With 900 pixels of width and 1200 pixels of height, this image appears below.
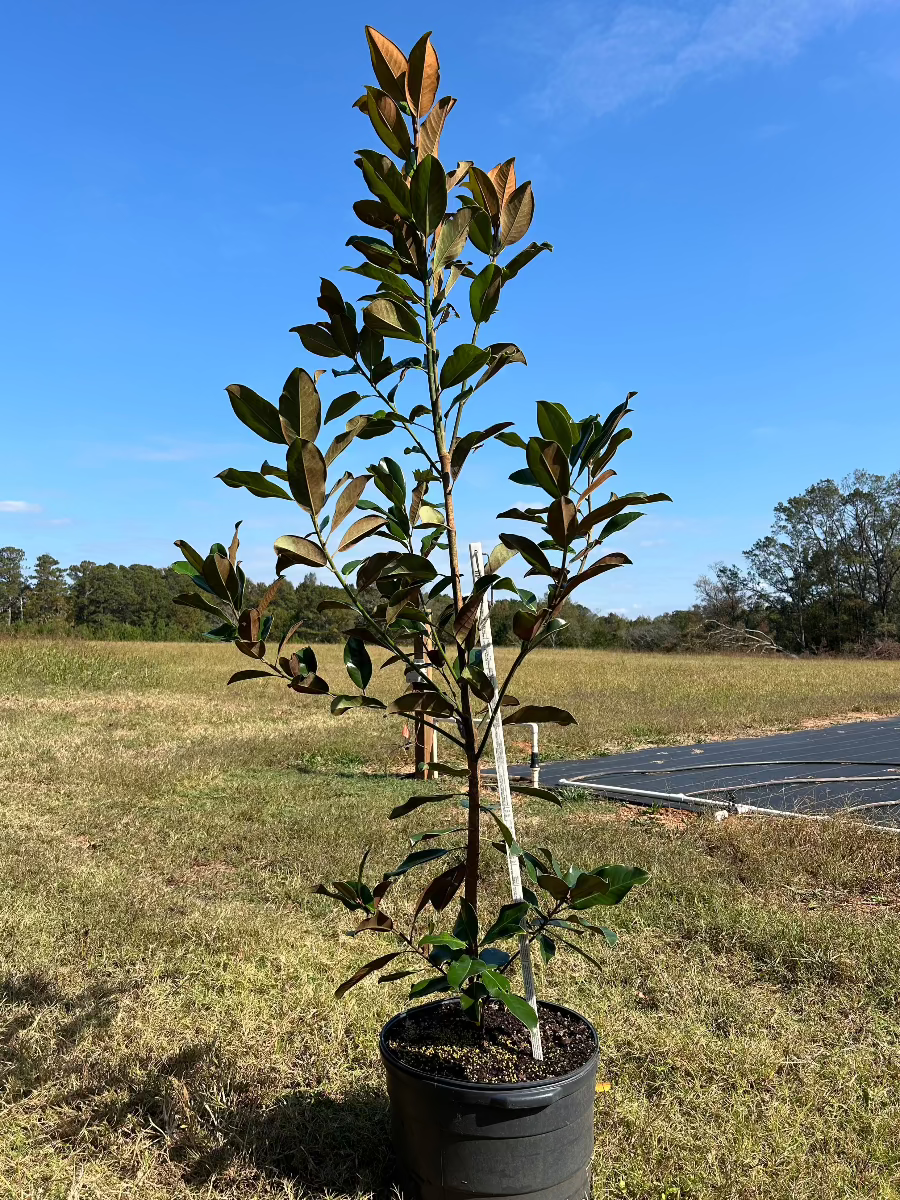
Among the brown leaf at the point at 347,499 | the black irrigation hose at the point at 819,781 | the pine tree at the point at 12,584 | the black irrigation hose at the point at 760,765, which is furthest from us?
the pine tree at the point at 12,584

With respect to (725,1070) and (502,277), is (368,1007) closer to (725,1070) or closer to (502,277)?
(725,1070)

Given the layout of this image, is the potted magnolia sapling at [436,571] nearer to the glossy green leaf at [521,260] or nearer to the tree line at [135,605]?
the glossy green leaf at [521,260]

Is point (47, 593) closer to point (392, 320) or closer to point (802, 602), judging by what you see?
point (802, 602)

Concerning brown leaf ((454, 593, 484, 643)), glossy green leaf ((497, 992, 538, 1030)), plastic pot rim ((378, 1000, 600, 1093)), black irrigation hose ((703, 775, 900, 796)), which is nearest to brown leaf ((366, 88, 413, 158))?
brown leaf ((454, 593, 484, 643))

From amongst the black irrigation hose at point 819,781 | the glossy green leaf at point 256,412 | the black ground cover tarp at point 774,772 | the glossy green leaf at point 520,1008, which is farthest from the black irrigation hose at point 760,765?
the glossy green leaf at point 256,412

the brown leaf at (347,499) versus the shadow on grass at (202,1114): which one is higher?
the brown leaf at (347,499)

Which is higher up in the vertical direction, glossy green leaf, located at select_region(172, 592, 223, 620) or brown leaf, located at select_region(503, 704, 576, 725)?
glossy green leaf, located at select_region(172, 592, 223, 620)

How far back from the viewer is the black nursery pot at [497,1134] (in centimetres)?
146

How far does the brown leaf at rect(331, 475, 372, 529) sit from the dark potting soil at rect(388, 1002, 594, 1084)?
993 mm

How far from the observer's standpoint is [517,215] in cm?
159

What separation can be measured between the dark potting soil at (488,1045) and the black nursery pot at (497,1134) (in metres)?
0.05

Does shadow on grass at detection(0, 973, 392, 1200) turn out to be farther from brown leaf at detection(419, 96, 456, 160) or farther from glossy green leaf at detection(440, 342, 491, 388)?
brown leaf at detection(419, 96, 456, 160)

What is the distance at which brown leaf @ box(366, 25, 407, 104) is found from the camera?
4.84 feet

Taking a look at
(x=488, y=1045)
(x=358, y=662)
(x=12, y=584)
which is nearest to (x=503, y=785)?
(x=358, y=662)
